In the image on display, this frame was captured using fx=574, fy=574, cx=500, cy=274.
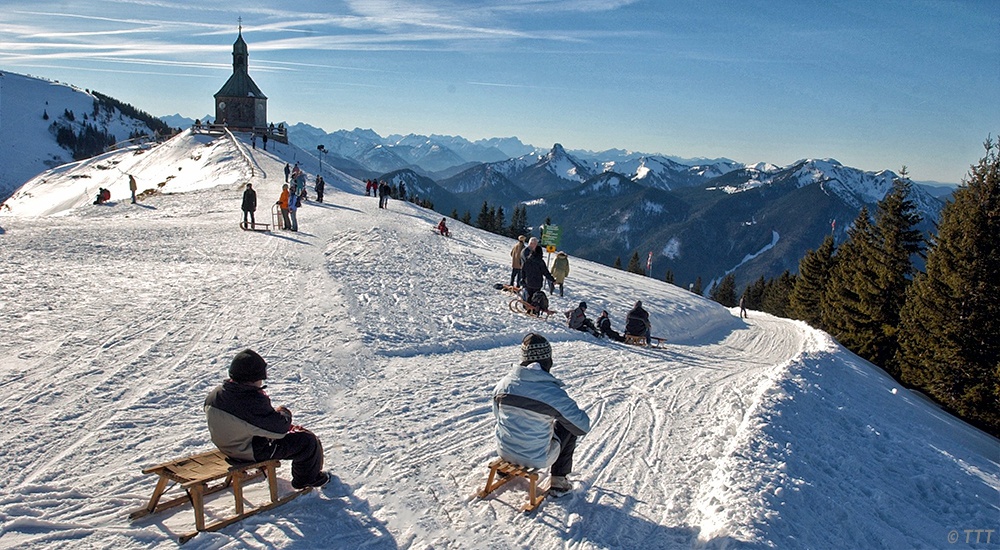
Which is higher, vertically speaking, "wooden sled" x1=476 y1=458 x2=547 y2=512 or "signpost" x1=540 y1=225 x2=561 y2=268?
"signpost" x1=540 y1=225 x2=561 y2=268

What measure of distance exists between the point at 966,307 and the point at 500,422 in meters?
26.6

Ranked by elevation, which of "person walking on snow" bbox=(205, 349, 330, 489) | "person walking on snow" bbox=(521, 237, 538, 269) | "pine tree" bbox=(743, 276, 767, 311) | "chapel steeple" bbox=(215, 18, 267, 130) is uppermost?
"chapel steeple" bbox=(215, 18, 267, 130)

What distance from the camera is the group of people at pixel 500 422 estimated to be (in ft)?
17.2

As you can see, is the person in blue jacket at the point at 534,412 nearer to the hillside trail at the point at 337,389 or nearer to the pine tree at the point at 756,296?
the hillside trail at the point at 337,389

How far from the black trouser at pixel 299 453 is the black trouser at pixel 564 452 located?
2554mm

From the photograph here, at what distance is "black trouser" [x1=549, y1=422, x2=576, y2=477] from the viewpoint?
6242 millimetres

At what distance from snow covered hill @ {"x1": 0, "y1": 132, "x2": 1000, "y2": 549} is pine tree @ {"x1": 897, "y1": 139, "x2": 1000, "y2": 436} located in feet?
15.8

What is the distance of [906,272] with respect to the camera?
31906mm

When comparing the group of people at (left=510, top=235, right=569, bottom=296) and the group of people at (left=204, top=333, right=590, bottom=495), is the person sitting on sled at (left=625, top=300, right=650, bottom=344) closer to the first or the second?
the group of people at (left=510, top=235, right=569, bottom=296)

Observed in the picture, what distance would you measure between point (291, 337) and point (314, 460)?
18.7 ft

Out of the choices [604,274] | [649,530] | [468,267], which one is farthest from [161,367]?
[604,274]

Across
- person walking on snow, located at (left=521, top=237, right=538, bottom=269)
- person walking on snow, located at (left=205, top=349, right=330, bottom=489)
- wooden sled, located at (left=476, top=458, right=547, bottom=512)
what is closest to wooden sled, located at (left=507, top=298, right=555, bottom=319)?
person walking on snow, located at (left=521, top=237, right=538, bottom=269)

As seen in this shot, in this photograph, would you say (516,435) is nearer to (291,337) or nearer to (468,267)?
(291,337)

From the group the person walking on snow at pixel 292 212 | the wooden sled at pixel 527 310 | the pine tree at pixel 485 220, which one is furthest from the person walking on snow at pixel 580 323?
the pine tree at pixel 485 220
